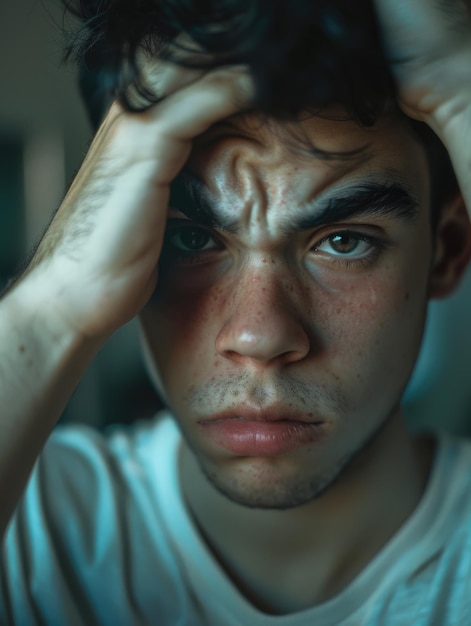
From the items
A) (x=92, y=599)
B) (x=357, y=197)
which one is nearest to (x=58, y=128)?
(x=357, y=197)

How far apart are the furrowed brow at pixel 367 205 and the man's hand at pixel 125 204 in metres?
0.14

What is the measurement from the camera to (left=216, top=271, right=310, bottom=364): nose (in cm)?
70

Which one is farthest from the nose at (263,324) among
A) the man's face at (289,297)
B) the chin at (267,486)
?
the chin at (267,486)

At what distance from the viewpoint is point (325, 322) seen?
0.76 meters

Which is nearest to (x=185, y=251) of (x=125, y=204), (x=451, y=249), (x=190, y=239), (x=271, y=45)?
(x=190, y=239)

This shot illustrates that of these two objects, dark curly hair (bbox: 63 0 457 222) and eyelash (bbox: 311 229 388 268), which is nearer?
dark curly hair (bbox: 63 0 457 222)

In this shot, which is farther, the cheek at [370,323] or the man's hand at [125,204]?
the cheek at [370,323]

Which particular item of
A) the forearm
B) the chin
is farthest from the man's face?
the forearm

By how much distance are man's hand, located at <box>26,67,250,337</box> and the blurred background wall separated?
127 millimetres

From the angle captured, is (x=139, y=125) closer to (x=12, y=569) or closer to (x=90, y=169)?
(x=90, y=169)

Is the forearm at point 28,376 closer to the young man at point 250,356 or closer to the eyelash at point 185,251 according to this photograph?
the young man at point 250,356

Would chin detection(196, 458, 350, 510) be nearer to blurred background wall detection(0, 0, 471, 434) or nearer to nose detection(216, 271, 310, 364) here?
nose detection(216, 271, 310, 364)

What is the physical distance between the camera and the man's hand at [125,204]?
648 mm

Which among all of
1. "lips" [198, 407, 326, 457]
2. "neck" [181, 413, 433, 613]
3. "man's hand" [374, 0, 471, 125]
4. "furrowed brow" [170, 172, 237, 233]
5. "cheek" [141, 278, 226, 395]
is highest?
"man's hand" [374, 0, 471, 125]
